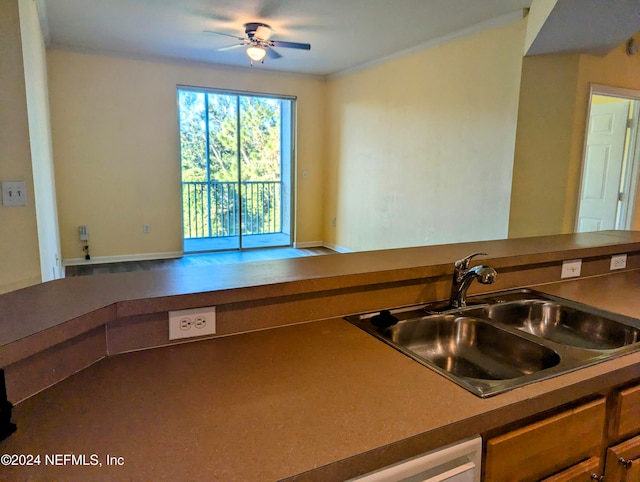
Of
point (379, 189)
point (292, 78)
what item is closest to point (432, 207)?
point (379, 189)

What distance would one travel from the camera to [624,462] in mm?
1215

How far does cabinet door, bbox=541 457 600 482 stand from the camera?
109cm

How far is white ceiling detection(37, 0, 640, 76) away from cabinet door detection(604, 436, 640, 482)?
3010 mm

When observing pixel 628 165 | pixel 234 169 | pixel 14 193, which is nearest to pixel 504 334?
pixel 14 193

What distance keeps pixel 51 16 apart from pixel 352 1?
2.79 meters

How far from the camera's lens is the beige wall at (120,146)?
5.21 meters

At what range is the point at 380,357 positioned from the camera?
1.17 m

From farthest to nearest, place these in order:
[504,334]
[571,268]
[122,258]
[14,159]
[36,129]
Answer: [122,258]
[36,129]
[14,159]
[571,268]
[504,334]

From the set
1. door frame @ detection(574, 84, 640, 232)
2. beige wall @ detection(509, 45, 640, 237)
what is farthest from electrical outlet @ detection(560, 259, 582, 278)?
door frame @ detection(574, 84, 640, 232)

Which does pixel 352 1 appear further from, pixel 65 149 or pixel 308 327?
pixel 65 149

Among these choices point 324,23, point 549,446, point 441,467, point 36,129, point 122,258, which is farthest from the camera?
point 122,258

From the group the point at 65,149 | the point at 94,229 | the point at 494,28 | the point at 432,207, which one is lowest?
the point at 94,229

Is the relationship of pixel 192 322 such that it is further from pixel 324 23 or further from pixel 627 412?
pixel 324 23

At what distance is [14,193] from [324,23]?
9.84ft
